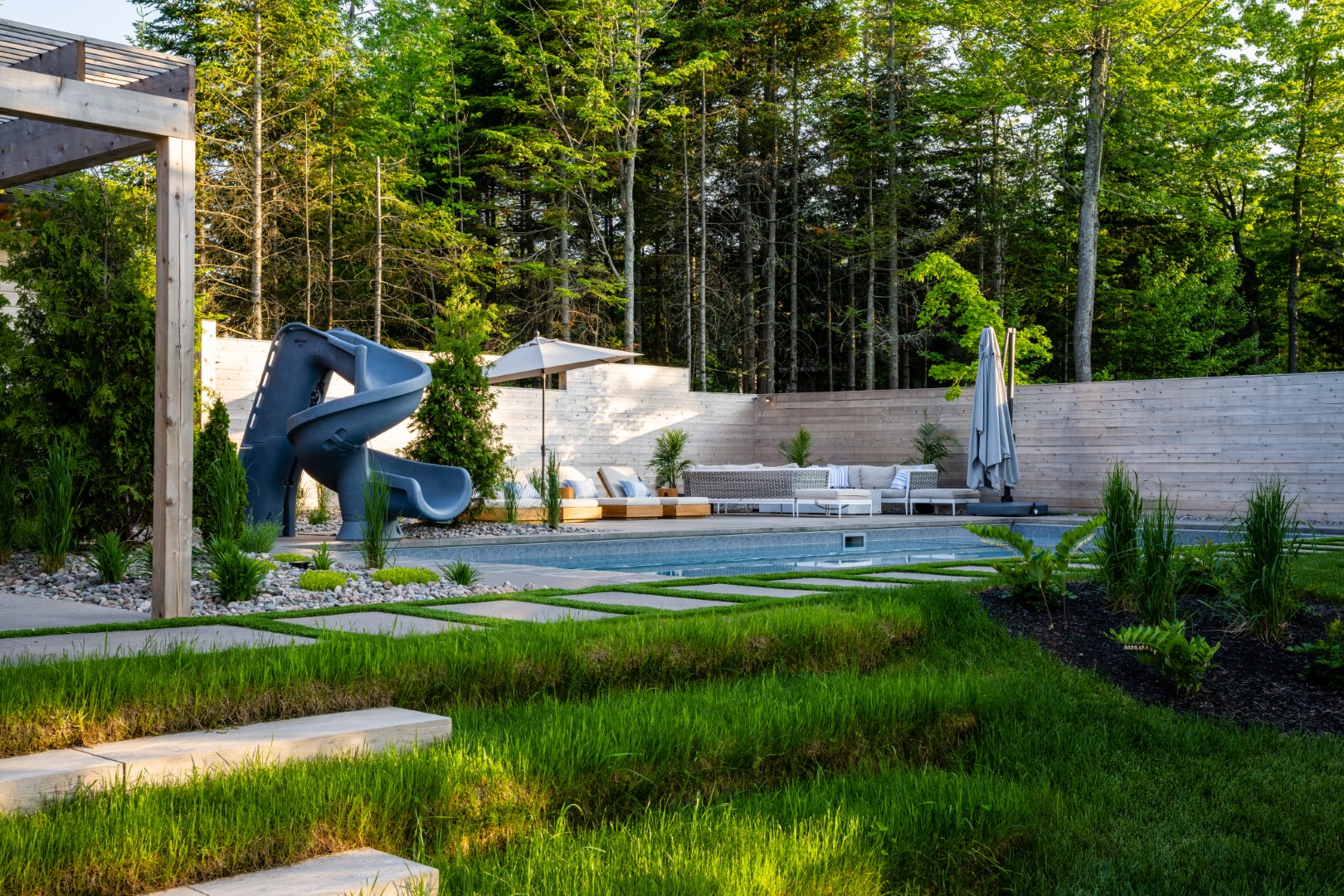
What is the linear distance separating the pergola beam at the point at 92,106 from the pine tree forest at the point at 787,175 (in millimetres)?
12252

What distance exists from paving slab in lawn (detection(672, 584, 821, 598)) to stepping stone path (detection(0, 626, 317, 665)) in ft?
7.74

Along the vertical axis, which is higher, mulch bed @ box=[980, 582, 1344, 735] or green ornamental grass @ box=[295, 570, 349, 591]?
green ornamental grass @ box=[295, 570, 349, 591]

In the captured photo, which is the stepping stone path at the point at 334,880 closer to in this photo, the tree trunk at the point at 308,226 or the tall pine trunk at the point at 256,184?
the tall pine trunk at the point at 256,184

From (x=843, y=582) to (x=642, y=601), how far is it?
4.68 feet

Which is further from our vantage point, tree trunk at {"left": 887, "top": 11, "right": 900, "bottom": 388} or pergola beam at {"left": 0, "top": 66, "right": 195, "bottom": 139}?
tree trunk at {"left": 887, "top": 11, "right": 900, "bottom": 388}

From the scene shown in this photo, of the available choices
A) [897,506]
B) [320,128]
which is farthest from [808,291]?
[320,128]

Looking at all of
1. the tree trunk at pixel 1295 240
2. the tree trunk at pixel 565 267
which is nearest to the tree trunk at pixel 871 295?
the tree trunk at pixel 565 267

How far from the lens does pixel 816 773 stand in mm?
3420

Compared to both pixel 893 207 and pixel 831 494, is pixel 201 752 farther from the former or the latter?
pixel 893 207

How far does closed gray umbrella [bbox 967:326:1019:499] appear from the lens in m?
14.7

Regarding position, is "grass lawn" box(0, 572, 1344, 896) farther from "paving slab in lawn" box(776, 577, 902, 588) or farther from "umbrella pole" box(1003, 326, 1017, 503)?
"umbrella pole" box(1003, 326, 1017, 503)

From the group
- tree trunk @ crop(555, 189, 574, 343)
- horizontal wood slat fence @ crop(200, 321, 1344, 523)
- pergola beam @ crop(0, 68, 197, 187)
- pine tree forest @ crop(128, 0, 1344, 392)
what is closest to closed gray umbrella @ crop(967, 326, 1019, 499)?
horizontal wood slat fence @ crop(200, 321, 1344, 523)

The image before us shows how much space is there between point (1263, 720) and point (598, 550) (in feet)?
23.5

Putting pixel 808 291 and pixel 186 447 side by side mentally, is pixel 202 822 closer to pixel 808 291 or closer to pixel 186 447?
pixel 186 447
